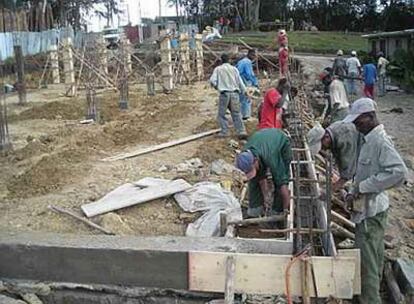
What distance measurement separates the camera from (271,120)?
8.98 metres

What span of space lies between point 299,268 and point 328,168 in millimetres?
949

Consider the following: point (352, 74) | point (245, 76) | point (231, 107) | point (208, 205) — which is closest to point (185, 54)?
point (352, 74)

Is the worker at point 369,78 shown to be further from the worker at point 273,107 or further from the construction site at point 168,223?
the worker at point 273,107

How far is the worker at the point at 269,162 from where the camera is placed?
6.32 meters

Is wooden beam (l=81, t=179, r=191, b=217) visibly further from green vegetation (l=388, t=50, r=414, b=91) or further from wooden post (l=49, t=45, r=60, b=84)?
wooden post (l=49, t=45, r=60, b=84)

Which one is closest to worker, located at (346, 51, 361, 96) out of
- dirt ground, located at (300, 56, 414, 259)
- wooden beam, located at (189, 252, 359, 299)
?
dirt ground, located at (300, 56, 414, 259)

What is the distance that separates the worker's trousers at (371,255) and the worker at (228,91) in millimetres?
6431

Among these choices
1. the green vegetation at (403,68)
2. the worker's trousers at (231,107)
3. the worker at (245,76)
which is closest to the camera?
the worker's trousers at (231,107)

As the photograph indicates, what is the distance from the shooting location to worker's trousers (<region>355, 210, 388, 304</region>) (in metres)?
4.91

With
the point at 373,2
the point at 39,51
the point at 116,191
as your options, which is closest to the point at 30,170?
the point at 116,191

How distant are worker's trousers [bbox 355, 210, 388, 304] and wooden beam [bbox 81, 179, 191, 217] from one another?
3.03m

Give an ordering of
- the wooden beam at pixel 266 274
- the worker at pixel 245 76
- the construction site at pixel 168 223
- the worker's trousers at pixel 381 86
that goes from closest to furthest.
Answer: the wooden beam at pixel 266 274, the construction site at pixel 168 223, the worker at pixel 245 76, the worker's trousers at pixel 381 86

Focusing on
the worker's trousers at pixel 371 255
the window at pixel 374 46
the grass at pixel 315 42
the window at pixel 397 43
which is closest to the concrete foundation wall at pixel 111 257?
the worker's trousers at pixel 371 255

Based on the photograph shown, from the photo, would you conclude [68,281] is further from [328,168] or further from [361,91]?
[361,91]
